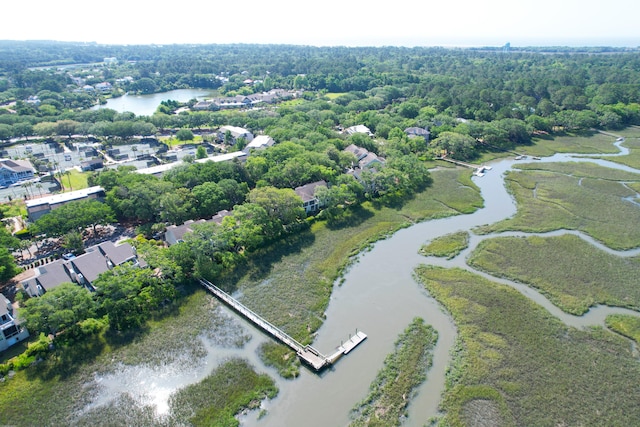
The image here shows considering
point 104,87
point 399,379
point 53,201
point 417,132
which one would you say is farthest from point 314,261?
point 104,87

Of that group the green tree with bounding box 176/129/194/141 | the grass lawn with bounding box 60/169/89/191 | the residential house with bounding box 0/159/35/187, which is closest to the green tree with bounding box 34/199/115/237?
the grass lawn with bounding box 60/169/89/191

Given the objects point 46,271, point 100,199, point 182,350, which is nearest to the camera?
point 182,350

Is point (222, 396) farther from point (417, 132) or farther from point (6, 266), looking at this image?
point (417, 132)

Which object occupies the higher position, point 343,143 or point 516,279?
point 343,143

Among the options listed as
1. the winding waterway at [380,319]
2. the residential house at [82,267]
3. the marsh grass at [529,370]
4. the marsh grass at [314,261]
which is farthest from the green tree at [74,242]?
the marsh grass at [529,370]

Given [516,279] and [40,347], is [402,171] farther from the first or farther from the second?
[40,347]

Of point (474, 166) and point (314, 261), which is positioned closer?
point (314, 261)

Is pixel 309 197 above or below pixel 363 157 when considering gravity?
below

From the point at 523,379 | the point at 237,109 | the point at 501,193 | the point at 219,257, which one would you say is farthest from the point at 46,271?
the point at 237,109
